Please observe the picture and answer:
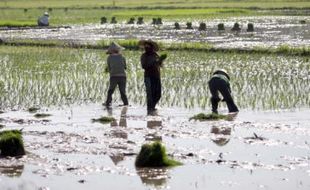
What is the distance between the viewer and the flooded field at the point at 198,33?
27.9m

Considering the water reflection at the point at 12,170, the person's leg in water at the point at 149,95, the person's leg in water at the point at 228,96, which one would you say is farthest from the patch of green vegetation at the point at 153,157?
the person's leg in water at the point at 149,95

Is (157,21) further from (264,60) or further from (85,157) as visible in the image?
(85,157)

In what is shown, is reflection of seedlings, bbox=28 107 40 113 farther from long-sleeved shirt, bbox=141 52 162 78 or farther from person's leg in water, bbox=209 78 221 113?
person's leg in water, bbox=209 78 221 113

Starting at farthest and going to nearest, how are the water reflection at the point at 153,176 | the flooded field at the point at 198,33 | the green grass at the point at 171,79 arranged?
the flooded field at the point at 198,33 < the green grass at the point at 171,79 < the water reflection at the point at 153,176

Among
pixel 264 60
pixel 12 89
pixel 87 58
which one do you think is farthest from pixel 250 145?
pixel 87 58

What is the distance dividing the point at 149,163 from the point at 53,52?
15858 millimetres

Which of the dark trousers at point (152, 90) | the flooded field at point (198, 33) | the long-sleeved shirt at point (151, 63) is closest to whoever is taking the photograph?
the dark trousers at point (152, 90)

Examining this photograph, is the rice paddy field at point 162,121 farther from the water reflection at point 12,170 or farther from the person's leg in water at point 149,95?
the person's leg in water at point 149,95

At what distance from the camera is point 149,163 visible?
851 cm

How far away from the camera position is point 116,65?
1405 centimetres

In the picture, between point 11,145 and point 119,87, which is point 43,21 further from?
point 11,145

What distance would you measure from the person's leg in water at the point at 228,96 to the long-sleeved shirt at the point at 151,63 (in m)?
1.56

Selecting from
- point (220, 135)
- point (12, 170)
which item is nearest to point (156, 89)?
point (220, 135)

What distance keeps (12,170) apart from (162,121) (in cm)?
387
